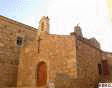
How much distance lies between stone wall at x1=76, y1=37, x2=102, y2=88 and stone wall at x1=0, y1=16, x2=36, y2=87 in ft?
25.2

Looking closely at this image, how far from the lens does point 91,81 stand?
14375mm

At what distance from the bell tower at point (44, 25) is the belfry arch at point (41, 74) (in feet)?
10.6

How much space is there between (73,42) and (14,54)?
295 inches

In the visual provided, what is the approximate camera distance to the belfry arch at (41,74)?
13.6 m

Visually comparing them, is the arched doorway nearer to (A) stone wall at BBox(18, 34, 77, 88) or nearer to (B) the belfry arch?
(B) the belfry arch

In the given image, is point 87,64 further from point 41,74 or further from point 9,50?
point 9,50

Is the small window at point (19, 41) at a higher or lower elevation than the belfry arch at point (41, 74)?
higher

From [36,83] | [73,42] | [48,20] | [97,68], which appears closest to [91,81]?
[97,68]

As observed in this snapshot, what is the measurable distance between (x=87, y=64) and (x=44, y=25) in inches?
223

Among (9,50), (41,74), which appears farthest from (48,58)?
(9,50)

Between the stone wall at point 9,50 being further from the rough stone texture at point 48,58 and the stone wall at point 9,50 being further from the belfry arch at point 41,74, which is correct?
the belfry arch at point 41,74

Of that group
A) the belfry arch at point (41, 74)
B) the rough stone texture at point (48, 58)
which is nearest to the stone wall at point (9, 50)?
the rough stone texture at point (48, 58)

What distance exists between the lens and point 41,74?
45.6 ft

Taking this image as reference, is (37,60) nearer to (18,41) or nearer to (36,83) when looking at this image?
(36,83)
